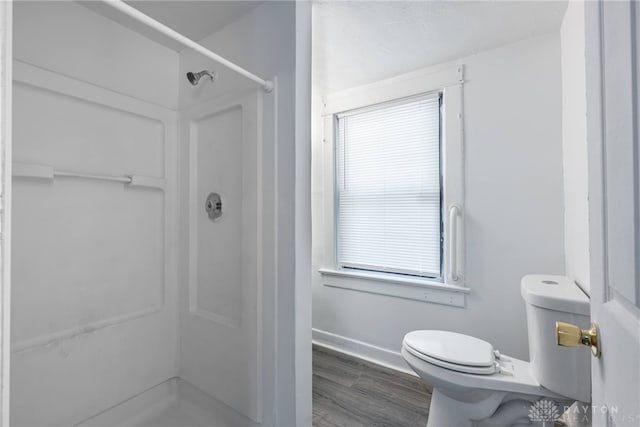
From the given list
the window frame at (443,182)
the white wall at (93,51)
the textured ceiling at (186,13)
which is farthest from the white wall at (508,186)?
the white wall at (93,51)

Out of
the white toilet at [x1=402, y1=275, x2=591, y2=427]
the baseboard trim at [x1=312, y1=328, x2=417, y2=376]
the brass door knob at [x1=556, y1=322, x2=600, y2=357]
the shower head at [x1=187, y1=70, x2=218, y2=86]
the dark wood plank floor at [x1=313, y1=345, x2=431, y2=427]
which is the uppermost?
the shower head at [x1=187, y1=70, x2=218, y2=86]

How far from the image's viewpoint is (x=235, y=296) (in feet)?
4.71

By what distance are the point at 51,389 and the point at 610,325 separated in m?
1.86

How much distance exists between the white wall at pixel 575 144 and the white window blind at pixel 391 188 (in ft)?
2.30

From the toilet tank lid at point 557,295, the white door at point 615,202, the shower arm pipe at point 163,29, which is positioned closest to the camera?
the white door at point 615,202

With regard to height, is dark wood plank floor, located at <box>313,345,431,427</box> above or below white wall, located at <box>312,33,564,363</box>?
below

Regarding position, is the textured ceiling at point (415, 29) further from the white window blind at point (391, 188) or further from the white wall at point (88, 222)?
the white wall at point (88, 222)

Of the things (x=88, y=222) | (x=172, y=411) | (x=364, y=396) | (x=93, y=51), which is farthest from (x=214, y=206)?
(x=364, y=396)

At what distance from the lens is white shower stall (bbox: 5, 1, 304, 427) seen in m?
1.20

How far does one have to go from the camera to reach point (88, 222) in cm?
135

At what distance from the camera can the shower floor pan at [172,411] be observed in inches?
55.1

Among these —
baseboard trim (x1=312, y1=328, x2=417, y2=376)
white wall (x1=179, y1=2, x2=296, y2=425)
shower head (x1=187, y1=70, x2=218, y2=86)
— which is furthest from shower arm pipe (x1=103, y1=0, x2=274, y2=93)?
baseboard trim (x1=312, y1=328, x2=417, y2=376)

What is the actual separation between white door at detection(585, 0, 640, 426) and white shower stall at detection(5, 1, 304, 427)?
0.93 meters

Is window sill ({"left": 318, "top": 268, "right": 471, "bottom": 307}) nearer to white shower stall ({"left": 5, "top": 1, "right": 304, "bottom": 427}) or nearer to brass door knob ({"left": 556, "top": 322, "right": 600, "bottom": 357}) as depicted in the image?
white shower stall ({"left": 5, "top": 1, "right": 304, "bottom": 427})
